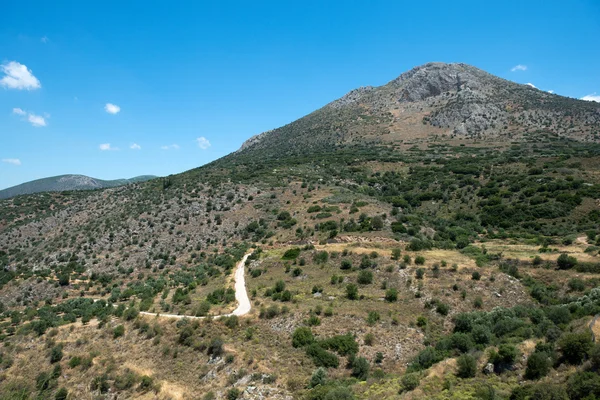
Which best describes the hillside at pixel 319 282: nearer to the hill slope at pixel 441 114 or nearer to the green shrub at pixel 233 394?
the green shrub at pixel 233 394

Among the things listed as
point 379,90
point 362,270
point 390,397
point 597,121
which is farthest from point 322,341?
point 379,90

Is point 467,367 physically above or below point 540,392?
below

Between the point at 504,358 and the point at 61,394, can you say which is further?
the point at 61,394

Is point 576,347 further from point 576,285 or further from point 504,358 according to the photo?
point 576,285

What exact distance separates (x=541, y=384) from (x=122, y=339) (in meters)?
24.9

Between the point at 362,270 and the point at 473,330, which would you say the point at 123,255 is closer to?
the point at 362,270

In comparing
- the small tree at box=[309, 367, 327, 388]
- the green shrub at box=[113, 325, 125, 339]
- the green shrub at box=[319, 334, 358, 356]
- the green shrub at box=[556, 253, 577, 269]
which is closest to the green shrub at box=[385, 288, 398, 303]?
the green shrub at box=[319, 334, 358, 356]

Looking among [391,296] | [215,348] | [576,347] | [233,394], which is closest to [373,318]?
[391,296]

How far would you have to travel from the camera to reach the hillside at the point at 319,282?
16406mm

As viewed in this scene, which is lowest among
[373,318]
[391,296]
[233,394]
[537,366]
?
[233,394]

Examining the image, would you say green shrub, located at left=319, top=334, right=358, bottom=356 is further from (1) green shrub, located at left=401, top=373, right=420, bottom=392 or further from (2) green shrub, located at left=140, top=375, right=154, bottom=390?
(2) green shrub, located at left=140, top=375, right=154, bottom=390

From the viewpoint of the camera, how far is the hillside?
1641 cm

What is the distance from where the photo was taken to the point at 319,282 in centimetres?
2823

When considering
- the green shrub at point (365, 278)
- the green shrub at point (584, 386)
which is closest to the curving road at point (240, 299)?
the green shrub at point (365, 278)
